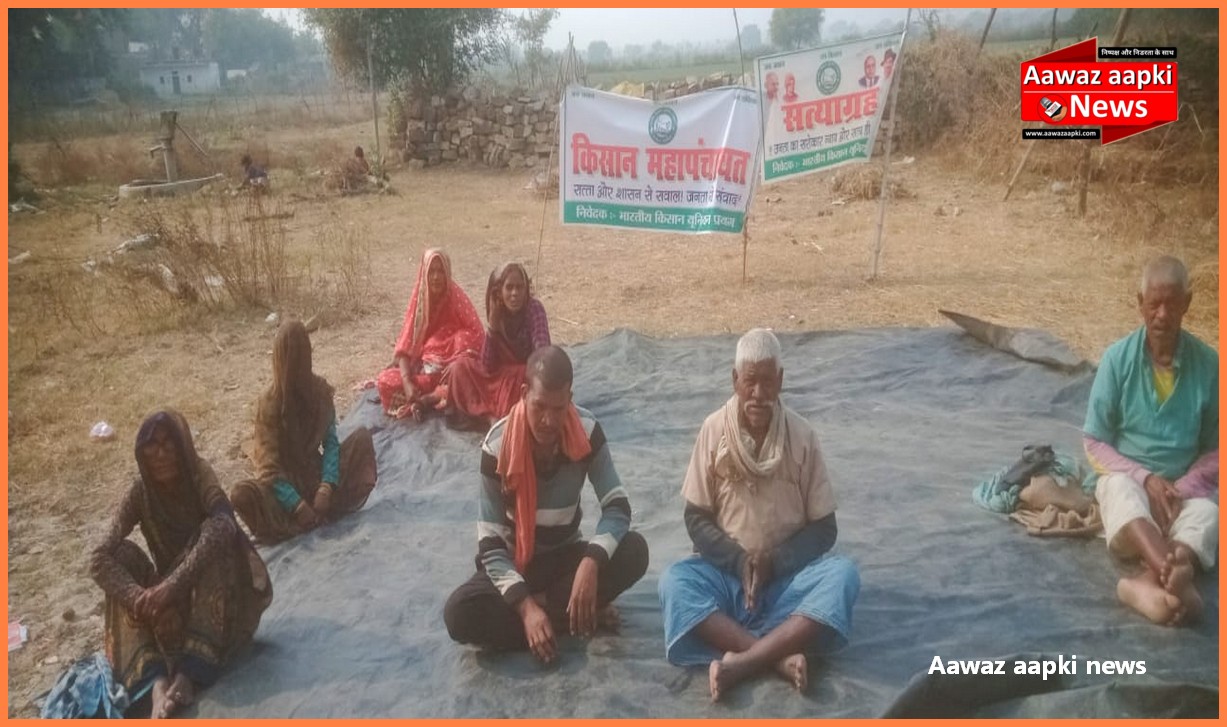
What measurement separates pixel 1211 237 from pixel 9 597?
10.4m

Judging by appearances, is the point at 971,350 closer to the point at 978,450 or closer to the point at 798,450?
the point at 978,450

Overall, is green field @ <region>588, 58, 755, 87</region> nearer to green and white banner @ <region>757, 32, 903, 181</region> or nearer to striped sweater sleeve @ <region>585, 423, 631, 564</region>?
green and white banner @ <region>757, 32, 903, 181</region>

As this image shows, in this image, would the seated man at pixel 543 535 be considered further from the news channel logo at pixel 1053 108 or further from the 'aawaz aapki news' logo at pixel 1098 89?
the news channel logo at pixel 1053 108

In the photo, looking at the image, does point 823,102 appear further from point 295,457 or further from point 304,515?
point 304,515

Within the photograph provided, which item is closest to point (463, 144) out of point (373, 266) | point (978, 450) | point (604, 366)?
point (373, 266)

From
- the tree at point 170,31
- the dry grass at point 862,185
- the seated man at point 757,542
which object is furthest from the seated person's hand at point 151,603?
the tree at point 170,31

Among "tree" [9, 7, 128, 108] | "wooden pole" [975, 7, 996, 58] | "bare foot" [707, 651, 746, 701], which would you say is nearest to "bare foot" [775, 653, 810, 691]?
"bare foot" [707, 651, 746, 701]

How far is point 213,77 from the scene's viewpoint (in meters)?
29.5

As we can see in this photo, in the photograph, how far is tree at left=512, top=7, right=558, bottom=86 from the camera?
1991 centimetres

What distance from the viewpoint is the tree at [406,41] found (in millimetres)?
19891

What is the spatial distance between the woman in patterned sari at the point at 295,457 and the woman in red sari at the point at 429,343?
1.25 m

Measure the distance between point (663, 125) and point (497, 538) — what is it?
5.18 meters

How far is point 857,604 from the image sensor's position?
3.32m

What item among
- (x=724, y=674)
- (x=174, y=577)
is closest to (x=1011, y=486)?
(x=724, y=674)
